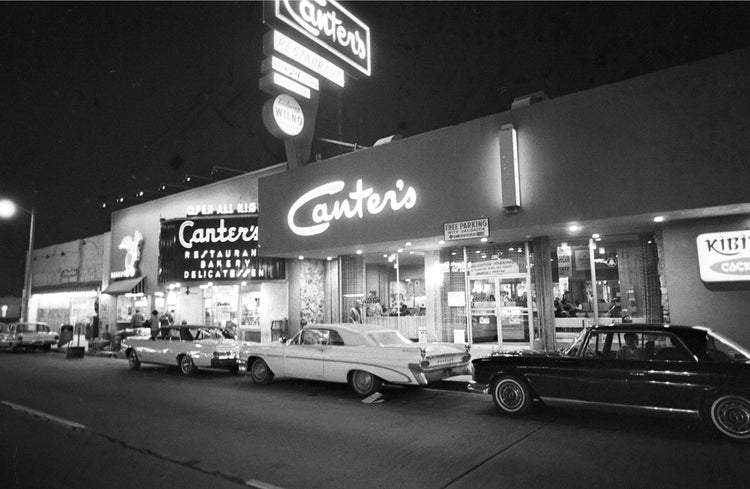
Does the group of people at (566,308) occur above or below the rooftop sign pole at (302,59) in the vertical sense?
below

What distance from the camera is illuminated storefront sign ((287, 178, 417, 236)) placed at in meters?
13.8

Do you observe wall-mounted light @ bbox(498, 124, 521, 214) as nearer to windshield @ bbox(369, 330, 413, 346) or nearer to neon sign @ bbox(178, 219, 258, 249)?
windshield @ bbox(369, 330, 413, 346)

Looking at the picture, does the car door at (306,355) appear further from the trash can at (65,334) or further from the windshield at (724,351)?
the trash can at (65,334)

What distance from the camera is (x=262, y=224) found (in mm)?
17344

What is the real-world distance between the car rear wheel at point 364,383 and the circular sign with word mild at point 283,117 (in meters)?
9.30

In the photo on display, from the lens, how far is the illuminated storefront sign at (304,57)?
1563 cm

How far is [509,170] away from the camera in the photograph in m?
11.6

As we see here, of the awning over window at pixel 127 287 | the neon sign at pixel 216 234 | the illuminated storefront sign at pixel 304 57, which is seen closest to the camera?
the illuminated storefront sign at pixel 304 57

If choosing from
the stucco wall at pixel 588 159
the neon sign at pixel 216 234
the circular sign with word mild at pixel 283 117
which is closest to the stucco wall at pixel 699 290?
the stucco wall at pixel 588 159

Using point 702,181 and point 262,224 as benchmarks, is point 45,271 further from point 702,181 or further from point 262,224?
point 702,181

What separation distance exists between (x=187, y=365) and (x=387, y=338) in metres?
6.65

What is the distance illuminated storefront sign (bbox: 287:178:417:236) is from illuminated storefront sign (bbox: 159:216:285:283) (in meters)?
3.44

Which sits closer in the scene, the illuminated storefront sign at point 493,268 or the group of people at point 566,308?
the group of people at point 566,308

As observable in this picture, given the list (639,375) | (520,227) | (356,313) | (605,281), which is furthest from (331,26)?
(639,375)
